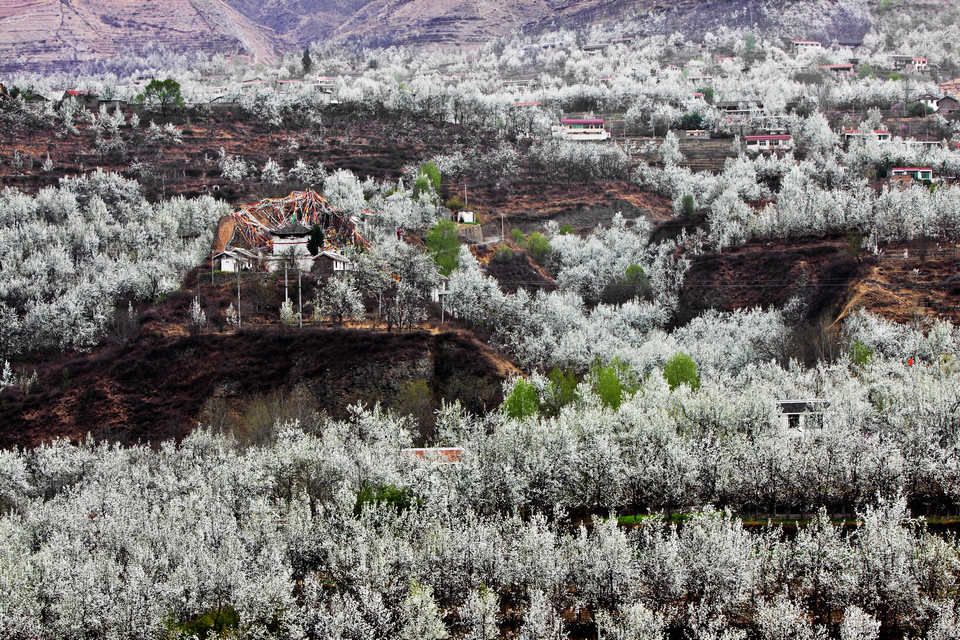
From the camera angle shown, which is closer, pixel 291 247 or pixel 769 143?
pixel 291 247

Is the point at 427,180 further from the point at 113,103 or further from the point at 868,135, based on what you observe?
the point at 868,135

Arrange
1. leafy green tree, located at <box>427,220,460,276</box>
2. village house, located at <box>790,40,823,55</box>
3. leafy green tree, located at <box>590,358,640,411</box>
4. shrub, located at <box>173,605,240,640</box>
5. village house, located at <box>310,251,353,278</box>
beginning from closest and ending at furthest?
1. shrub, located at <box>173,605,240,640</box>
2. leafy green tree, located at <box>590,358,640,411</box>
3. village house, located at <box>310,251,353,278</box>
4. leafy green tree, located at <box>427,220,460,276</box>
5. village house, located at <box>790,40,823,55</box>

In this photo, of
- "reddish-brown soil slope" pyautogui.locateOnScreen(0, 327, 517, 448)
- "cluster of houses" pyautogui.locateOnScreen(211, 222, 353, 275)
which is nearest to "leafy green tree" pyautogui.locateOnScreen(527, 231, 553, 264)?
"cluster of houses" pyautogui.locateOnScreen(211, 222, 353, 275)

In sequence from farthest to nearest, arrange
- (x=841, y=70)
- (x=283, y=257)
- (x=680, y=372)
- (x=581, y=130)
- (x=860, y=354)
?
(x=841, y=70) < (x=581, y=130) < (x=283, y=257) < (x=860, y=354) < (x=680, y=372)

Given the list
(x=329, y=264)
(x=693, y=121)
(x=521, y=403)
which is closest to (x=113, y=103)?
(x=329, y=264)

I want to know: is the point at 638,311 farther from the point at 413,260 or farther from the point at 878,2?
the point at 878,2

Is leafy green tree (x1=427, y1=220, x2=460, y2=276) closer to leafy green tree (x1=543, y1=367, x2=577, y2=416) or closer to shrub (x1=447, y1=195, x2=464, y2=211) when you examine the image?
shrub (x1=447, y1=195, x2=464, y2=211)

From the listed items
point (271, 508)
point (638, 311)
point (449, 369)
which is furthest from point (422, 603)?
point (638, 311)
